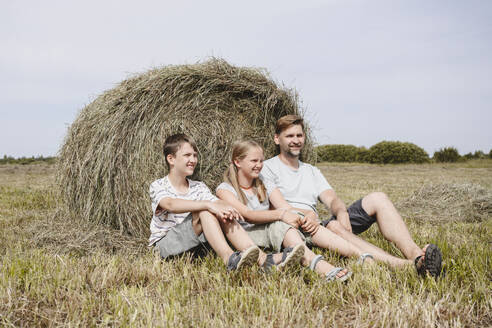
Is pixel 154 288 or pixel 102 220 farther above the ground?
pixel 102 220

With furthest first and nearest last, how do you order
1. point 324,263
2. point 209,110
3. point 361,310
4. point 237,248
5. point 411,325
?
point 209,110, point 237,248, point 324,263, point 361,310, point 411,325

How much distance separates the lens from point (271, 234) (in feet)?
9.66

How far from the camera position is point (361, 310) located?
6.32 feet

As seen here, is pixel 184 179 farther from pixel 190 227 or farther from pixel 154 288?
pixel 154 288

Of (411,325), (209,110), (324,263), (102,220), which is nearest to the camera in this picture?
(411,325)

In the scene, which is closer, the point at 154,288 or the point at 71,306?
the point at 71,306

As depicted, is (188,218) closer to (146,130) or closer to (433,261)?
(146,130)

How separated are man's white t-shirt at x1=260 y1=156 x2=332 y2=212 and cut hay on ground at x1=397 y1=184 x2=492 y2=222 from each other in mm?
1960

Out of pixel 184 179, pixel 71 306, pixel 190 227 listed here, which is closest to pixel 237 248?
pixel 190 227

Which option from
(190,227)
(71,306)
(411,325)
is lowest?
(411,325)

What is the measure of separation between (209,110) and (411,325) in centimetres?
281

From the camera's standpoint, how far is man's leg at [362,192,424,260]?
279 centimetres

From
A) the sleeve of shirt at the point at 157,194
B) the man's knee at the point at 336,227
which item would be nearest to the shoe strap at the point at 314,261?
the man's knee at the point at 336,227

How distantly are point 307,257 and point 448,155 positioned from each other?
2821cm
